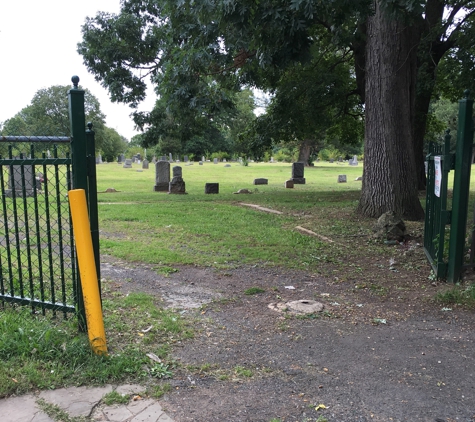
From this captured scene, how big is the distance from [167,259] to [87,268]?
11.3 ft

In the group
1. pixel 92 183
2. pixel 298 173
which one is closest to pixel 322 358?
pixel 92 183

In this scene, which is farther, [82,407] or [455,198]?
[455,198]

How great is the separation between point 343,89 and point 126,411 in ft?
49.7

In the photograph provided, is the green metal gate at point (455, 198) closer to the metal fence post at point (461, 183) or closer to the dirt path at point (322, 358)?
the metal fence post at point (461, 183)

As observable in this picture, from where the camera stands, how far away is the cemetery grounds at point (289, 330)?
2902mm

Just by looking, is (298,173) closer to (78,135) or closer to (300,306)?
(300,306)

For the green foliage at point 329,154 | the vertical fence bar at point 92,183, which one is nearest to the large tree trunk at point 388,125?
the vertical fence bar at point 92,183

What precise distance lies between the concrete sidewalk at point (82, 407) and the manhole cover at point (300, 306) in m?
2.07

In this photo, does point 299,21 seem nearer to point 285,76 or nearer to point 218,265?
point 218,265

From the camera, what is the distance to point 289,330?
13.4 feet

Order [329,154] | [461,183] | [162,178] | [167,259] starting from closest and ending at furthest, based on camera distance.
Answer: [461,183]
[167,259]
[162,178]
[329,154]

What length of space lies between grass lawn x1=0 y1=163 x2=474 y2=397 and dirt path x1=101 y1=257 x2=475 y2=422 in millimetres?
319

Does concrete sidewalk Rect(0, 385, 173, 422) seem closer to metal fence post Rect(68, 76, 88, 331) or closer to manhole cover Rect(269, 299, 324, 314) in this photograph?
metal fence post Rect(68, 76, 88, 331)

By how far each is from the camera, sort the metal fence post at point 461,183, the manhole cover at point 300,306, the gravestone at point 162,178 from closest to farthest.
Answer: the manhole cover at point 300,306 → the metal fence post at point 461,183 → the gravestone at point 162,178
